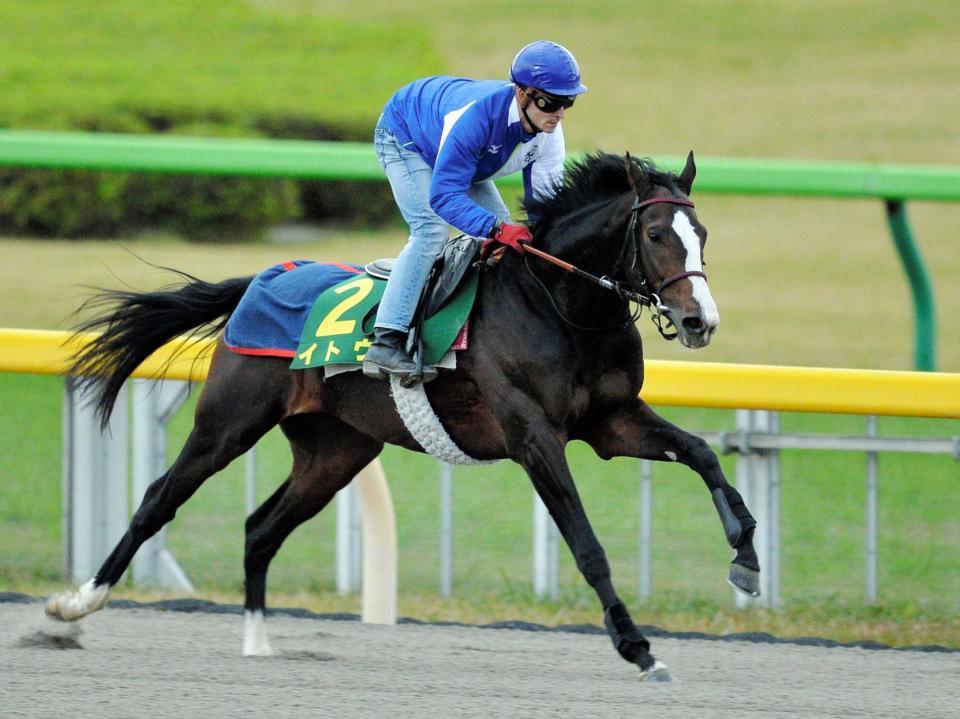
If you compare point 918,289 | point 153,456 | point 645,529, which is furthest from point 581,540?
point 918,289

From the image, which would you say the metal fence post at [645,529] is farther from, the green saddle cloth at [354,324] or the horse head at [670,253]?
the horse head at [670,253]

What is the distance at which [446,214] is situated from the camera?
4527 millimetres

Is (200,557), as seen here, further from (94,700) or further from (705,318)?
(705,318)

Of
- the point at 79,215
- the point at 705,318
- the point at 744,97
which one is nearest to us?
the point at 705,318

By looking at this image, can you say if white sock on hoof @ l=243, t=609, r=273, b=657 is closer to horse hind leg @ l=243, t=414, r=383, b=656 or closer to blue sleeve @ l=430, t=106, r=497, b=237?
horse hind leg @ l=243, t=414, r=383, b=656

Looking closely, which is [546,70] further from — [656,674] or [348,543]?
[348,543]

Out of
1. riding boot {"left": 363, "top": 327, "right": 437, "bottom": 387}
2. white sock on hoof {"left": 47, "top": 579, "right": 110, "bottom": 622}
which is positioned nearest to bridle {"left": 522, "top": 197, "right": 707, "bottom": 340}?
riding boot {"left": 363, "top": 327, "right": 437, "bottom": 387}

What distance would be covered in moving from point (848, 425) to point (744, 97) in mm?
9849

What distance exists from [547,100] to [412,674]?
1664 mm

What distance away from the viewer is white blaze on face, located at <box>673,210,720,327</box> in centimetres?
411

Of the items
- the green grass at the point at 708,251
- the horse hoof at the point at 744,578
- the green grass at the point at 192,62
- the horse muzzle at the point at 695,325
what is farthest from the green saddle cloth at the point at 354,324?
the green grass at the point at 192,62

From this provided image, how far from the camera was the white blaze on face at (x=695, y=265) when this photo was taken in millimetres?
4109

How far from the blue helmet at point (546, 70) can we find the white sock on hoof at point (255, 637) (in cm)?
184

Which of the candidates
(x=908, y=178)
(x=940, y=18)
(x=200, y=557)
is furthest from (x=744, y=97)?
(x=200, y=557)
